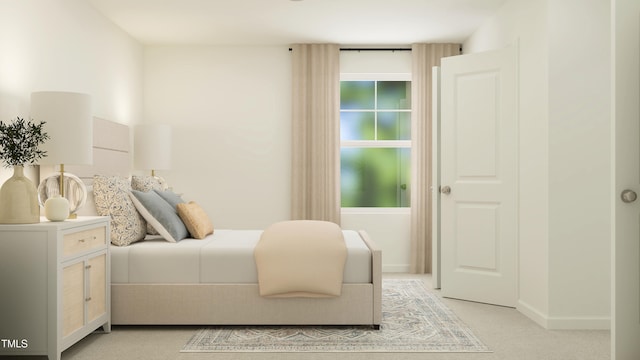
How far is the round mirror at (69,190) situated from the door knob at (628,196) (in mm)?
2992

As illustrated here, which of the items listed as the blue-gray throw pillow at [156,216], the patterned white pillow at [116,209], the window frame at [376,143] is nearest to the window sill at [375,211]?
the window frame at [376,143]

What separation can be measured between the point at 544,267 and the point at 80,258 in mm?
3014

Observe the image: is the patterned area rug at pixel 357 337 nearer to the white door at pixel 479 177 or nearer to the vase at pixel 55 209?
the white door at pixel 479 177

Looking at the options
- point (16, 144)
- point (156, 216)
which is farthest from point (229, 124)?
point (16, 144)

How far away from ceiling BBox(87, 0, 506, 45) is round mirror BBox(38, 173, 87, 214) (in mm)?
1796

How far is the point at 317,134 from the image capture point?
5766 millimetres

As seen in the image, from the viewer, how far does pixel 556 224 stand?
3590mm

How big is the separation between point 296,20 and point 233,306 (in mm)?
2816

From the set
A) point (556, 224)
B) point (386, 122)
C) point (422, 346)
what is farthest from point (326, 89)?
point (422, 346)

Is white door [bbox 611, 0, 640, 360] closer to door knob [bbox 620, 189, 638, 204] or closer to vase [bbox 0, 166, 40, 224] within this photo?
door knob [bbox 620, 189, 638, 204]

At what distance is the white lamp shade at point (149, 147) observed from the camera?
5191mm

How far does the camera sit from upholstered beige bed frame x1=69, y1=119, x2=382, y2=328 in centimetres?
343

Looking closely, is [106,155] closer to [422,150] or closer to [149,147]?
[149,147]

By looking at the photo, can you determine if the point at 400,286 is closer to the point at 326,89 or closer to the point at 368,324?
the point at 368,324
